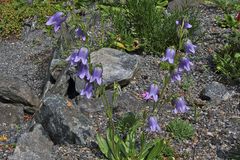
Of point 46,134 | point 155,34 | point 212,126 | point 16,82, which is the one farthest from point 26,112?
point 212,126

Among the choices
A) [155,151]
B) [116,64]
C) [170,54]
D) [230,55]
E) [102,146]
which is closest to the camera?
A: [170,54]

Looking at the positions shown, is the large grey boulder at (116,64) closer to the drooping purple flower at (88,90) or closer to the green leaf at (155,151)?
the green leaf at (155,151)

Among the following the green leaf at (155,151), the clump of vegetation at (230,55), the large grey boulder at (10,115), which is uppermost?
the green leaf at (155,151)

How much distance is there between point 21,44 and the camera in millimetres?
7152

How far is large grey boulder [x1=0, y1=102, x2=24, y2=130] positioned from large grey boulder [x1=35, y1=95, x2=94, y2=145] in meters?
0.57

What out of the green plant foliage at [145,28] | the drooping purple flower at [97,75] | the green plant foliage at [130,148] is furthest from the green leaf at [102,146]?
the green plant foliage at [145,28]

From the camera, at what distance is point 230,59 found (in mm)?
5219

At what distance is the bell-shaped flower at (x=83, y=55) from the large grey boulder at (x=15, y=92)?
2.11 metres

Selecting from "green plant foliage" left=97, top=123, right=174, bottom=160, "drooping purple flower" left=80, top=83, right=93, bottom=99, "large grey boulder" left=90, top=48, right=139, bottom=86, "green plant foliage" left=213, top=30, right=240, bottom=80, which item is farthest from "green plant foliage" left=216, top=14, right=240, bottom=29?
"drooping purple flower" left=80, top=83, right=93, bottom=99

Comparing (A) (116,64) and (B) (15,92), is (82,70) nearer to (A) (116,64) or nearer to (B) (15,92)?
(A) (116,64)

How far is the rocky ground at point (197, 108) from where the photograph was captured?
4.21 m

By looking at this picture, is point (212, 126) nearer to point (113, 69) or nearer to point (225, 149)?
point (225, 149)

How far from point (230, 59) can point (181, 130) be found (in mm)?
1280

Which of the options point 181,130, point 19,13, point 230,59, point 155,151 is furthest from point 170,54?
point 19,13
